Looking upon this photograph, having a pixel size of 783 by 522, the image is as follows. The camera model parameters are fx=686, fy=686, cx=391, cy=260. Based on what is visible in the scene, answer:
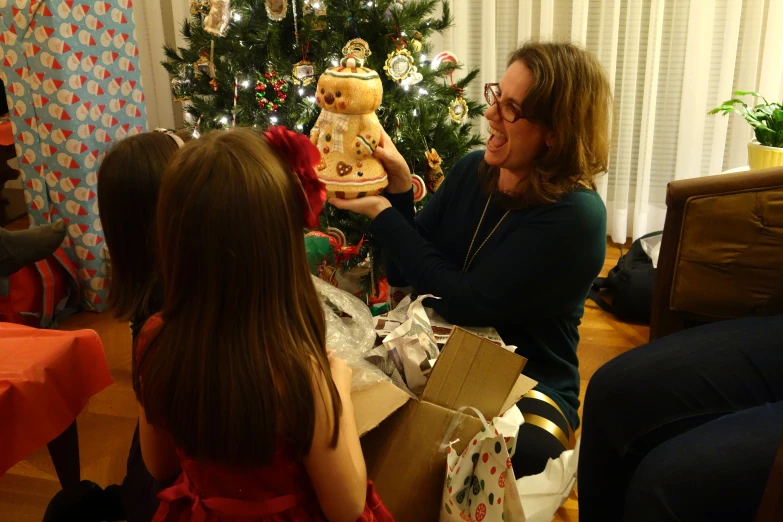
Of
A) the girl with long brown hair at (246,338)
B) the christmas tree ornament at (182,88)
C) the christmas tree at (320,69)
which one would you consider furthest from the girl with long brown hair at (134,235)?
the christmas tree ornament at (182,88)

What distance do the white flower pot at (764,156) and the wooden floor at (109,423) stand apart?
67 centimetres

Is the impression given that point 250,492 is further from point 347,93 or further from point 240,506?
point 347,93

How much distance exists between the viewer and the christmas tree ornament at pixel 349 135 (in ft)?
4.48

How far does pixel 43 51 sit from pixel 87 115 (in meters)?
0.24

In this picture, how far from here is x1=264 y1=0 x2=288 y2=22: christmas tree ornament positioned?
6.25ft

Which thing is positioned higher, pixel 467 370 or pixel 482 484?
pixel 467 370

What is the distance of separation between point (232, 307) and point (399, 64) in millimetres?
1220

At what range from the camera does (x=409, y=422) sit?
3.46 ft

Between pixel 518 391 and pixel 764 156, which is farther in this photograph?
pixel 764 156

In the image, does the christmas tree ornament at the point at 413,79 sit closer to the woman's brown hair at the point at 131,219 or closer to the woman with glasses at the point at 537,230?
the woman with glasses at the point at 537,230

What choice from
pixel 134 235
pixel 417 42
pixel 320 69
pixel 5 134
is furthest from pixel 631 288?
pixel 5 134

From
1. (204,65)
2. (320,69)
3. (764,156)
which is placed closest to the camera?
(320,69)

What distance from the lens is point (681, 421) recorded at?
39.4 inches

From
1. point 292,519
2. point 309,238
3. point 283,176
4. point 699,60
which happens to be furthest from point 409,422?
point 699,60
